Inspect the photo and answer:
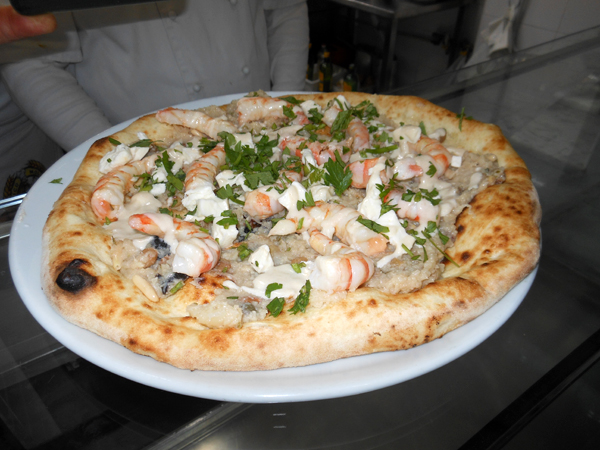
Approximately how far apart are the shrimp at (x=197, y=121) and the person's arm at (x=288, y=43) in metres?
2.12

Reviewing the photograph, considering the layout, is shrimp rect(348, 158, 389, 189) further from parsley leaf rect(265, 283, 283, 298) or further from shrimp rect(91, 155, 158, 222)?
shrimp rect(91, 155, 158, 222)

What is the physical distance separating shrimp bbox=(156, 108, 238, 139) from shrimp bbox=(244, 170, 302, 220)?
0.90m

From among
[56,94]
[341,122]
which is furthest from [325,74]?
[56,94]

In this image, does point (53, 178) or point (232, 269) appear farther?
point (53, 178)

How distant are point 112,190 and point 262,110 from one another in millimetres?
1452

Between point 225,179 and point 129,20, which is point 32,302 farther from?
point 129,20

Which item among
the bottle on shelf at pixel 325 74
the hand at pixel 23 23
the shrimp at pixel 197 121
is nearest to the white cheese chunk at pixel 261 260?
the shrimp at pixel 197 121

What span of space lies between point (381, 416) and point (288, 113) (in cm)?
240

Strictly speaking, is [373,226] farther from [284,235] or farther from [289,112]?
[289,112]

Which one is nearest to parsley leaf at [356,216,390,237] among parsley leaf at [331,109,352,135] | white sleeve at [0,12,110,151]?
parsley leaf at [331,109,352,135]

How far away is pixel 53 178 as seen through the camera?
9.60ft

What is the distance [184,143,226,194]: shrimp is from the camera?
2.73m

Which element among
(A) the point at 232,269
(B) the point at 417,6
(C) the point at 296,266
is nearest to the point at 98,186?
(A) the point at 232,269

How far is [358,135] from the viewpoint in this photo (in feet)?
10.6
